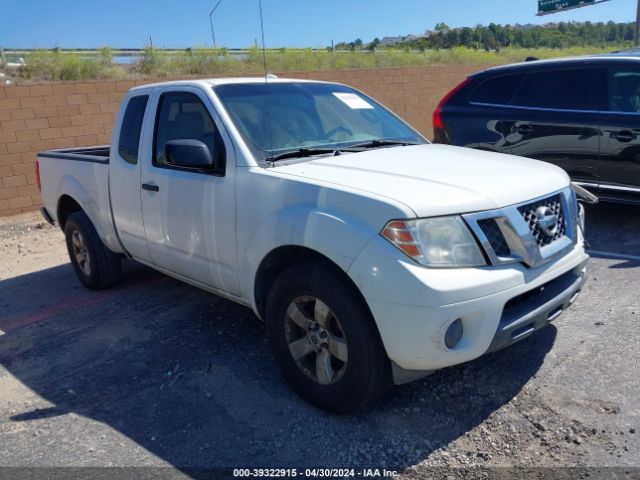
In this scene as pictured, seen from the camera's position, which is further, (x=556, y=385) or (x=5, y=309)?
(x=5, y=309)

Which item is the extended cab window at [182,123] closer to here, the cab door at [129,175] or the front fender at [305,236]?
the cab door at [129,175]

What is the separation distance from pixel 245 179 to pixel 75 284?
3432mm

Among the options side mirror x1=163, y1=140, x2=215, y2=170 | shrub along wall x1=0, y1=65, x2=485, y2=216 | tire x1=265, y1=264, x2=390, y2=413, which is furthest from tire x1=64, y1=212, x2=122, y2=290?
shrub along wall x1=0, y1=65, x2=485, y2=216

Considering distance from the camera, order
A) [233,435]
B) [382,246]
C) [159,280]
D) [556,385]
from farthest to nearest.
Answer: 1. [159,280]
2. [556,385]
3. [233,435]
4. [382,246]

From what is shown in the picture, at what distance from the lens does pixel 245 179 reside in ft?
12.3

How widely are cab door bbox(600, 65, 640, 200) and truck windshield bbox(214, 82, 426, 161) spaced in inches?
104

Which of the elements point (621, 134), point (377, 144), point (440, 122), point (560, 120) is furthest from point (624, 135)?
point (377, 144)

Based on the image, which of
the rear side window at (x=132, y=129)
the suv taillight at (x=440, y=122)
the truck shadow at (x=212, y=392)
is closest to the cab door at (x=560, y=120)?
the suv taillight at (x=440, y=122)

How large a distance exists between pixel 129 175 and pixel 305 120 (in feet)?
5.14

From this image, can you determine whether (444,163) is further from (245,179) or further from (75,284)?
(75,284)

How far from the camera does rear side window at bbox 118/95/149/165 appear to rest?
4914 millimetres

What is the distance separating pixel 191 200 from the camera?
419 centimetres

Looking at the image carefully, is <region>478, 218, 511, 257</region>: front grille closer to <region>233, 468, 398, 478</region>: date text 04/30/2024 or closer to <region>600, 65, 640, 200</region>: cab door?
<region>233, 468, 398, 478</region>: date text 04/30/2024

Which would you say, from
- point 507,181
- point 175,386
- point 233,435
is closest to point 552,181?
point 507,181
